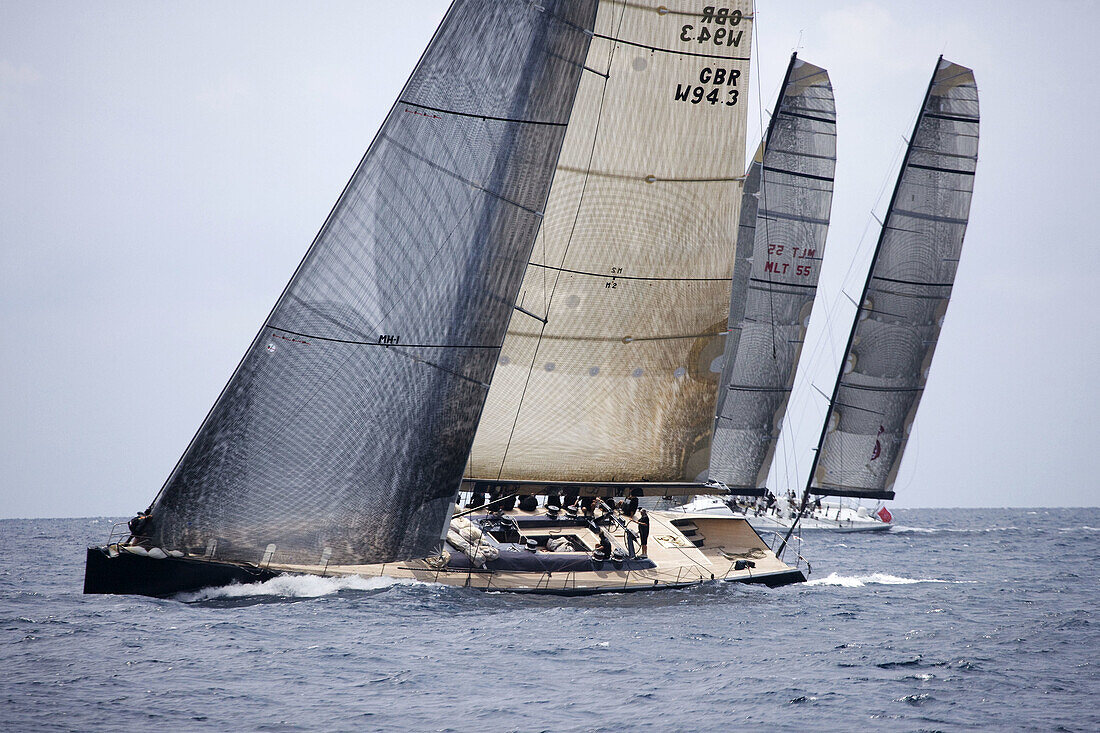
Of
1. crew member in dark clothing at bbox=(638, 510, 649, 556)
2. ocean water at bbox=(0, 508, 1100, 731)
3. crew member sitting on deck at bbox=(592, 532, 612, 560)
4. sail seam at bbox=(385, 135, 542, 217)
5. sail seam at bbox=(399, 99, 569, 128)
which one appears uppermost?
sail seam at bbox=(399, 99, 569, 128)

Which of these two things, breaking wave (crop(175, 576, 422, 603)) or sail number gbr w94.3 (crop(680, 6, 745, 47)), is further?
sail number gbr w94.3 (crop(680, 6, 745, 47))

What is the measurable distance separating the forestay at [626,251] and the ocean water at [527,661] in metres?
3.29

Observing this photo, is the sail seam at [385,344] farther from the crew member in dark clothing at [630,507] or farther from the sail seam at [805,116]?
the sail seam at [805,116]

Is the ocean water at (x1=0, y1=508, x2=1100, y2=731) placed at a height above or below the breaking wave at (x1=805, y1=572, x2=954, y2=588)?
below

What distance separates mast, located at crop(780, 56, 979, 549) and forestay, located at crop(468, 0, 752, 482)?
433 inches

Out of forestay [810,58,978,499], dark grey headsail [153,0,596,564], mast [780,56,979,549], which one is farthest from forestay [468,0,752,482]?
forestay [810,58,978,499]

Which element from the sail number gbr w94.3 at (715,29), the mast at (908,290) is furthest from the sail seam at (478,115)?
the mast at (908,290)

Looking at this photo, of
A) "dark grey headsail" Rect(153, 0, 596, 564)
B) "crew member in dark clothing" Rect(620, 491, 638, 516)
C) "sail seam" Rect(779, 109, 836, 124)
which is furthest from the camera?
"sail seam" Rect(779, 109, 836, 124)

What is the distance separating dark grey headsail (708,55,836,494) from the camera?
29531mm

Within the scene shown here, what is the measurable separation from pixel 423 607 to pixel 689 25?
11410mm

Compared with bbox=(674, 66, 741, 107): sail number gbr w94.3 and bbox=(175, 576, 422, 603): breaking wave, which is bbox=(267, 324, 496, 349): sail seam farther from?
bbox=(674, 66, 741, 107): sail number gbr w94.3

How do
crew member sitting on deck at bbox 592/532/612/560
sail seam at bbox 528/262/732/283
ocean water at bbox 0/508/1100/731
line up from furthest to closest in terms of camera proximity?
sail seam at bbox 528/262/732/283, crew member sitting on deck at bbox 592/532/612/560, ocean water at bbox 0/508/1100/731

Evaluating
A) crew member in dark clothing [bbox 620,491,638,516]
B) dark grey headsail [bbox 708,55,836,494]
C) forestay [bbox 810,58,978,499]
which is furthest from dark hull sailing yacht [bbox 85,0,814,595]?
forestay [bbox 810,58,978,499]

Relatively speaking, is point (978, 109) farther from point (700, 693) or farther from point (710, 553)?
point (700, 693)
